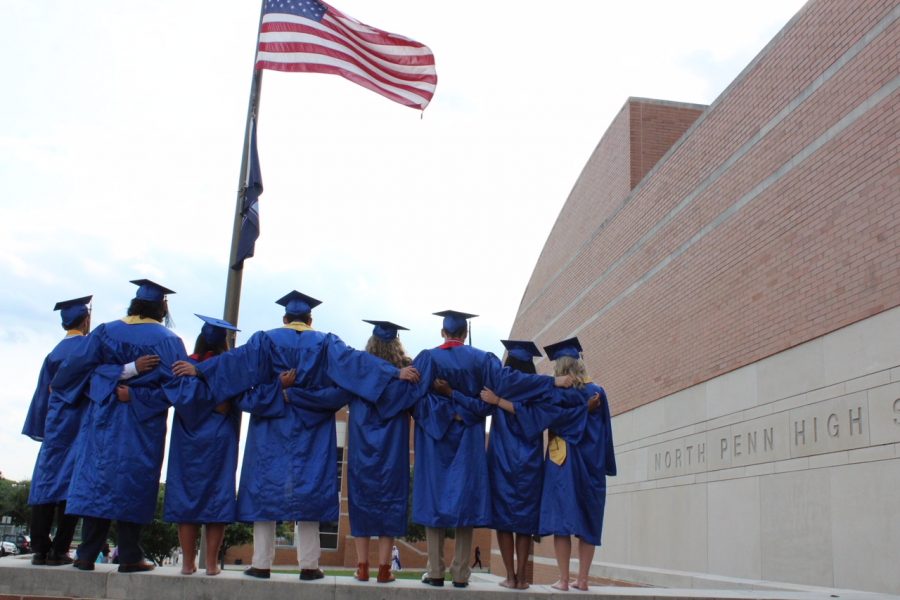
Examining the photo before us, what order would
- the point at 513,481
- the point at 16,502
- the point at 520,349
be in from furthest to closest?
the point at 16,502, the point at 520,349, the point at 513,481

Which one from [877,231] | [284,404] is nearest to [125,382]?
[284,404]

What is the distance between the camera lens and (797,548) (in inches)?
390

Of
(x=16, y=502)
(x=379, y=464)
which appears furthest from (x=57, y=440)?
(x=16, y=502)

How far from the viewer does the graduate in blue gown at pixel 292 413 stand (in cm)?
611

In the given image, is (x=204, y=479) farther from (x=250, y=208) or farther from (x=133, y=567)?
(x=250, y=208)

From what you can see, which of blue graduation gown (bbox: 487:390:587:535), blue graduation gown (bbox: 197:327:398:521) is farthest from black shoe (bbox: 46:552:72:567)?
blue graduation gown (bbox: 487:390:587:535)

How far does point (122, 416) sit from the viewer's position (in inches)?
242

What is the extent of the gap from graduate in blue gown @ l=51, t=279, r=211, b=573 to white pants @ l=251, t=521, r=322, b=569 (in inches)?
29.6

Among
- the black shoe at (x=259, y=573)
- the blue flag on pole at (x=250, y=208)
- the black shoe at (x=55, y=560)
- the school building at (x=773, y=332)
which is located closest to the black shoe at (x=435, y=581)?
the black shoe at (x=259, y=573)

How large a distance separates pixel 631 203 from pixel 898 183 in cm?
848

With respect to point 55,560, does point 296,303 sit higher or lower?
higher

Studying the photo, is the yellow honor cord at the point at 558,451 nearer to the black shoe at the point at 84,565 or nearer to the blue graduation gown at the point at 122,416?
the blue graduation gown at the point at 122,416

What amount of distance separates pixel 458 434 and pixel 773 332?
5916 mm

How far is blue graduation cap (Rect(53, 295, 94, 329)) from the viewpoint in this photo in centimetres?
682
